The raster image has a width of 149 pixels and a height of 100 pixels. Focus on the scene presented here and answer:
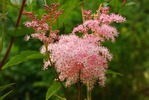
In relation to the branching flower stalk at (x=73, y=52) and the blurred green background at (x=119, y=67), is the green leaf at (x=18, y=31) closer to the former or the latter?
the branching flower stalk at (x=73, y=52)

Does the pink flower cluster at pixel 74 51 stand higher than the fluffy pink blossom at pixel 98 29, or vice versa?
the fluffy pink blossom at pixel 98 29

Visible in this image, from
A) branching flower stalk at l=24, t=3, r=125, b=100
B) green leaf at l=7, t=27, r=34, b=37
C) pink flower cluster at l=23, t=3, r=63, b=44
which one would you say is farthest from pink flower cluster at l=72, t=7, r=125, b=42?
green leaf at l=7, t=27, r=34, b=37

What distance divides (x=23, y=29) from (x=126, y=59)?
2.94 meters

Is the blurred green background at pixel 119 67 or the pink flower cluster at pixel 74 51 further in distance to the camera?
the blurred green background at pixel 119 67

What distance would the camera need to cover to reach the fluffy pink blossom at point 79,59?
96 cm

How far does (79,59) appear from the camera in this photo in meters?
0.95

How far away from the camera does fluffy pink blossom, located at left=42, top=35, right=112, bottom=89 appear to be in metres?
0.96

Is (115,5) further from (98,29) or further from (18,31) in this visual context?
(18,31)

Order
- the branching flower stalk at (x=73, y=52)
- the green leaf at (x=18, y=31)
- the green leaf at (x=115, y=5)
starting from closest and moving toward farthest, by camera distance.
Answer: the green leaf at (x=18, y=31), the branching flower stalk at (x=73, y=52), the green leaf at (x=115, y=5)

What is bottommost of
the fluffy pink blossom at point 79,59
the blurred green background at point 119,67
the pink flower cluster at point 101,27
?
the fluffy pink blossom at point 79,59

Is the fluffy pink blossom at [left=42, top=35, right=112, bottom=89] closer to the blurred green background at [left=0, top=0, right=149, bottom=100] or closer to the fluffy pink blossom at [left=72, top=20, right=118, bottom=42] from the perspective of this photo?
the fluffy pink blossom at [left=72, top=20, right=118, bottom=42]

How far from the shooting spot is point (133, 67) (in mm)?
3816

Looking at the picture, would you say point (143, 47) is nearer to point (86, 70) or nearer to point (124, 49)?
point (124, 49)

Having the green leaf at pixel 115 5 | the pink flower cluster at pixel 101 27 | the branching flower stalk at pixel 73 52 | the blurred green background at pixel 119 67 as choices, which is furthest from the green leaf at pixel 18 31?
the blurred green background at pixel 119 67
